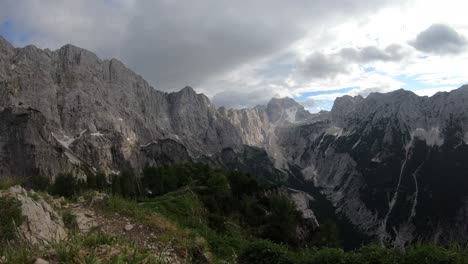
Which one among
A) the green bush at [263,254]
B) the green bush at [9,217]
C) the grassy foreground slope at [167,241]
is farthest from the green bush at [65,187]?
the green bush at [263,254]

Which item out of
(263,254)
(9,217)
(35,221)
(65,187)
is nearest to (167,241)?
(263,254)

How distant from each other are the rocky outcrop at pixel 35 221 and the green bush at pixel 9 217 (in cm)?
24

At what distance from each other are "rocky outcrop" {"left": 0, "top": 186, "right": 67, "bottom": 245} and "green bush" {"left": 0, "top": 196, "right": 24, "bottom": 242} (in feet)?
0.80

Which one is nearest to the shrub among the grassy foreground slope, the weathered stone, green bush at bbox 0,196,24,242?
the grassy foreground slope

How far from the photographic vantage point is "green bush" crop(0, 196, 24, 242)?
1426cm

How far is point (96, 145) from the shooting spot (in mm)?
199125

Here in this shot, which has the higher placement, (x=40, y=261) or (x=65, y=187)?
(x=40, y=261)

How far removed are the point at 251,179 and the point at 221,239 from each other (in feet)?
190

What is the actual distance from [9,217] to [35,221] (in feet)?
4.35

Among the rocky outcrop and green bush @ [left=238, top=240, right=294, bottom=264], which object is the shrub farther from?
green bush @ [left=238, top=240, right=294, bottom=264]

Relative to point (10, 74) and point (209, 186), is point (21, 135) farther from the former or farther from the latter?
point (209, 186)

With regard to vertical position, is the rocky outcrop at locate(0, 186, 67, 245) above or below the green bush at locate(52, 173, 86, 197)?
above

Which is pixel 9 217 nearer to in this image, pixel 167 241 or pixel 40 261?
pixel 167 241

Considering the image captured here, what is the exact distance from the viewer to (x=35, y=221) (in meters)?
16.4
